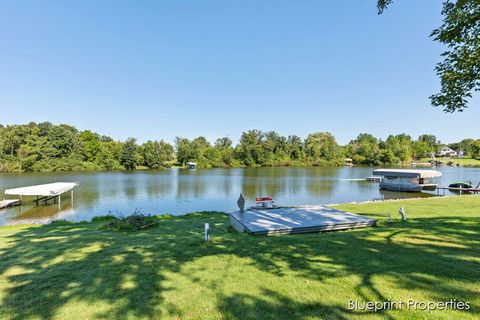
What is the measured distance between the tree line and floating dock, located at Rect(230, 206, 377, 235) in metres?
60.8

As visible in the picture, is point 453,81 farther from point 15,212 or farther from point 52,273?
point 15,212

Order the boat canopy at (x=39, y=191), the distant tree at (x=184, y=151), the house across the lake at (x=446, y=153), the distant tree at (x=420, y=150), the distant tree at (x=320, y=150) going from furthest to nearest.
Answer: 1. the house across the lake at (x=446, y=153)
2. the distant tree at (x=420, y=150)
3. the distant tree at (x=320, y=150)
4. the distant tree at (x=184, y=151)
5. the boat canopy at (x=39, y=191)

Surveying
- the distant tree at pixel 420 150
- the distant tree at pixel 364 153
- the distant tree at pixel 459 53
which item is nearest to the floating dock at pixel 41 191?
the distant tree at pixel 459 53

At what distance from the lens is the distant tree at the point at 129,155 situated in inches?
2598

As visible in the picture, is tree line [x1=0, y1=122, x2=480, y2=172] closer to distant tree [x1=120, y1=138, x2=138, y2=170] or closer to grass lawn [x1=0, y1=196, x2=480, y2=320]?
distant tree [x1=120, y1=138, x2=138, y2=170]

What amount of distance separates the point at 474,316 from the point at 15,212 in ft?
78.8

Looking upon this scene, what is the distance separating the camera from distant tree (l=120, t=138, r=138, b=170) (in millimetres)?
66000

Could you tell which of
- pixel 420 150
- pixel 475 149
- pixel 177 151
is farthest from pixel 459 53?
pixel 475 149

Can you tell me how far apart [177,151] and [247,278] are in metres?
79.6

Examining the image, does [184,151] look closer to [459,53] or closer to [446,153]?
[459,53]

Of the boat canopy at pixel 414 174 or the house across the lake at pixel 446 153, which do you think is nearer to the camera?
the boat canopy at pixel 414 174

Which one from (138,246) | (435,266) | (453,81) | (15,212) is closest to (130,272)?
(138,246)

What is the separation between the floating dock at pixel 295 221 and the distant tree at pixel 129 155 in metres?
62.9

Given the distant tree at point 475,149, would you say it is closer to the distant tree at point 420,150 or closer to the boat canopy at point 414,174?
the distant tree at point 420,150
